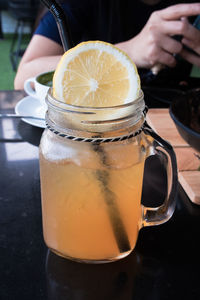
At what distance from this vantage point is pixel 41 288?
328mm

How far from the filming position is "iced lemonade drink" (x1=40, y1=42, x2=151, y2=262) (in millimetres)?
320

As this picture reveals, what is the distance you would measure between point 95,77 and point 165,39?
0.68 meters

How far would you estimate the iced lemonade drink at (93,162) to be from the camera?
320mm

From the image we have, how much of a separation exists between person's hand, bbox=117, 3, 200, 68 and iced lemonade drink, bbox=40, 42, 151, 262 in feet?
2.00

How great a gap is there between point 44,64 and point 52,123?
687 mm

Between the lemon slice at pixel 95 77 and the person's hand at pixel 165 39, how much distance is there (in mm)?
598

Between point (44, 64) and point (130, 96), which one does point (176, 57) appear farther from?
point (130, 96)

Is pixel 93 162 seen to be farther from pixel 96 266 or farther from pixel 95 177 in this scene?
Answer: pixel 96 266

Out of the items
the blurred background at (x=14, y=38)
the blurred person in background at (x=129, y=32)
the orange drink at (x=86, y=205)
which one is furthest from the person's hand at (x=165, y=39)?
the blurred background at (x=14, y=38)

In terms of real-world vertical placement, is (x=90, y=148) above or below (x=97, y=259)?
above

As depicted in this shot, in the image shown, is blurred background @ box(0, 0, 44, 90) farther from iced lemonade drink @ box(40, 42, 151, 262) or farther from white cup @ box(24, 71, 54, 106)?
iced lemonade drink @ box(40, 42, 151, 262)

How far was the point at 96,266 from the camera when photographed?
36 centimetres

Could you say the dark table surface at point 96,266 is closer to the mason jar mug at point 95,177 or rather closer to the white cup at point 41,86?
the mason jar mug at point 95,177

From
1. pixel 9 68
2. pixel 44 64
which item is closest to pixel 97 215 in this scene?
pixel 44 64
